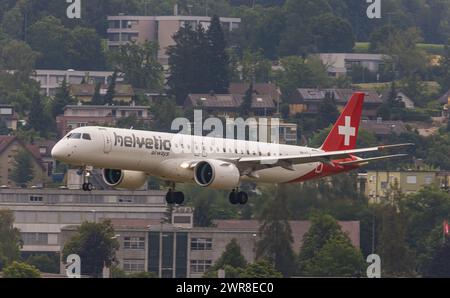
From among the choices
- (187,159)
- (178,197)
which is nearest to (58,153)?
(187,159)

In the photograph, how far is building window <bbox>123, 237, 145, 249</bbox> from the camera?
115456 millimetres

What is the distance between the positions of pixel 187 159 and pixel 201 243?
52.8m

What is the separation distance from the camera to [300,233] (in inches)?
4230

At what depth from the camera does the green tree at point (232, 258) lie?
106m

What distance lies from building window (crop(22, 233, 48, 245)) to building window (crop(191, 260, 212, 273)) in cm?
1829

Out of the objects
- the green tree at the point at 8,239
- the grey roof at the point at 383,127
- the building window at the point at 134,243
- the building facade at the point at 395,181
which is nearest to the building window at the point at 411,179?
the building facade at the point at 395,181

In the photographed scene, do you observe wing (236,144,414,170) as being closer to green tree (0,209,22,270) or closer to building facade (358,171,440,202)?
building facade (358,171,440,202)

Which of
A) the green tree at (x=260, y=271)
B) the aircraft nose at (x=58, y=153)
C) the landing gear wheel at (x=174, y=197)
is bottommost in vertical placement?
the green tree at (x=260, y=271)

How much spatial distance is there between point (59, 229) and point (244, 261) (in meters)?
25.4

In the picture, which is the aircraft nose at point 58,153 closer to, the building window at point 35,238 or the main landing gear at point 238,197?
the main landing gear at point 238,197

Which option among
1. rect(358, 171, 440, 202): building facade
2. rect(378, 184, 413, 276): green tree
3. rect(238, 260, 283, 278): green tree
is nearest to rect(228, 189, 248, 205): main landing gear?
rect(238, 260, 283, 278): green tree

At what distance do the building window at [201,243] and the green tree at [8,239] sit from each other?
10.8m

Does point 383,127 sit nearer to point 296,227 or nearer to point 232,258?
point 232,258
